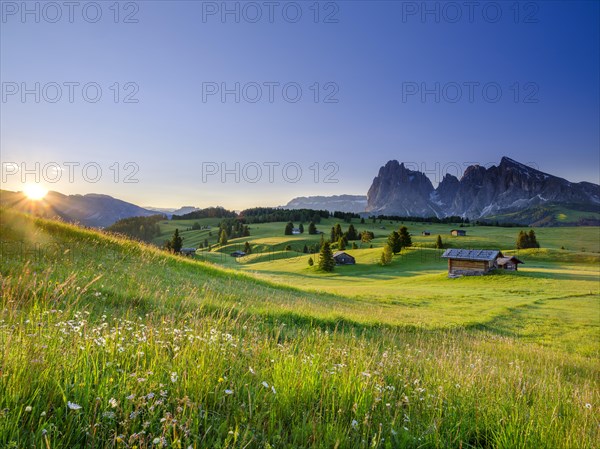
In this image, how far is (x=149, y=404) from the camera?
3537mm

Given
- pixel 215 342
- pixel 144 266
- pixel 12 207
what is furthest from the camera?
pixel 12 207

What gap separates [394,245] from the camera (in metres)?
106

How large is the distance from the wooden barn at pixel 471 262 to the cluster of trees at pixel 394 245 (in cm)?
2272

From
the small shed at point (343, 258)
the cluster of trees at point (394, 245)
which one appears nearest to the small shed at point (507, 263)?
the cluster of trees at point (394, 245)

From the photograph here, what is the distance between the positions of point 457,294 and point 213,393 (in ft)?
161

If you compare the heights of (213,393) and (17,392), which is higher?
(17,392)

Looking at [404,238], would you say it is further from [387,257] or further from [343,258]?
[343,258]

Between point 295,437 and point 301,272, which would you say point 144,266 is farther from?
point 301,272

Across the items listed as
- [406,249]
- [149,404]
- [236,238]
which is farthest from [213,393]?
[236,238]

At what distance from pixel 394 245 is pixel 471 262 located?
32.8m

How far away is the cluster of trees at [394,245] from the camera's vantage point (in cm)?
9838

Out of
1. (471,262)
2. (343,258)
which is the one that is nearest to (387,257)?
(343,258)

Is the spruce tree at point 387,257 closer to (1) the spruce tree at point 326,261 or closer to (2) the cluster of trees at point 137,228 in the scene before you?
(1) the spruce tree at point 326,261

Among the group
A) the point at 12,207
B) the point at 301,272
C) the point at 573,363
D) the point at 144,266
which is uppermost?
the point at 12,207
